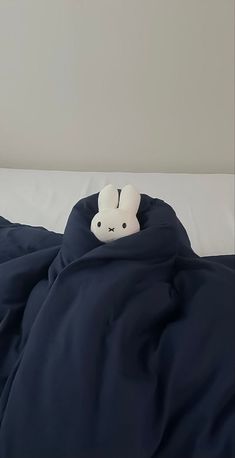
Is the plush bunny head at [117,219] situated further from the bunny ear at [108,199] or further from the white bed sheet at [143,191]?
the white bed sheet at [143,191]

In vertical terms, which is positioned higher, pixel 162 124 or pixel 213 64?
pixel 213 64

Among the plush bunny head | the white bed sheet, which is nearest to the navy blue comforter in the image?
the plush bunny head

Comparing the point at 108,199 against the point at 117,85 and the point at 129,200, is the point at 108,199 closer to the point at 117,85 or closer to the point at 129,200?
the point at 129,200

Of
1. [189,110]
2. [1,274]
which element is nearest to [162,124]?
[189,110]

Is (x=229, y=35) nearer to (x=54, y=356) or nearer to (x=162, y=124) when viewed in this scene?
(x=162, y=124)

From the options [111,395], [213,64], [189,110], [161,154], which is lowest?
[111,395]

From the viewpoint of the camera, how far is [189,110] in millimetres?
1182

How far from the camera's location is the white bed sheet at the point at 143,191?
935 mm

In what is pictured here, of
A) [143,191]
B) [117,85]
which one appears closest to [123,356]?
[143,191]

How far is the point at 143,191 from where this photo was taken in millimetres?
1084

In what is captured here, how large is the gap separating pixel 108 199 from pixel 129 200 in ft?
0.10

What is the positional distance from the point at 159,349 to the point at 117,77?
0.84 m

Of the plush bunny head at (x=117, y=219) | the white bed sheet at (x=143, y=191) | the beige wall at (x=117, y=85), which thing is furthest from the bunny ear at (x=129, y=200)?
the beige wall at (x=117, y=85)

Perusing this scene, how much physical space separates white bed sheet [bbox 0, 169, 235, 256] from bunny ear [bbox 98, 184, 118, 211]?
320 millimetres
